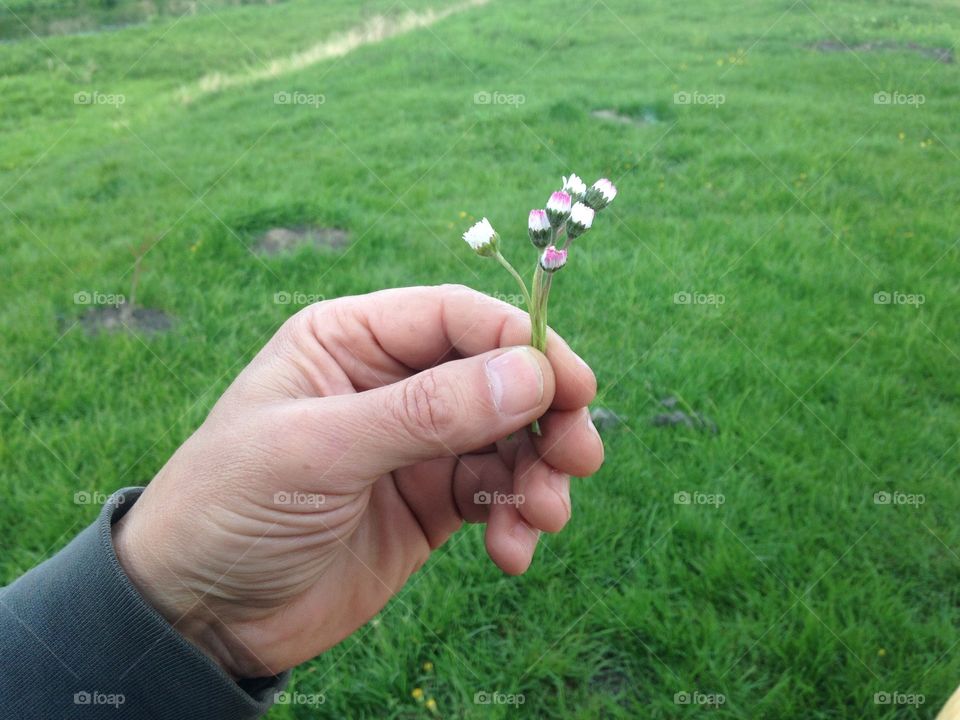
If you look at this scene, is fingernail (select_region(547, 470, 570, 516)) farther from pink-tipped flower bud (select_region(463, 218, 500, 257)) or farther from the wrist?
the wrist

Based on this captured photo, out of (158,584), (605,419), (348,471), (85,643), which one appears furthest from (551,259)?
(605,419)

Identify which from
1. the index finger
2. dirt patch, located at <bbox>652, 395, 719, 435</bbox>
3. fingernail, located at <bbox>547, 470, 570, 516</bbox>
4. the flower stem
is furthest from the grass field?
the flower stem

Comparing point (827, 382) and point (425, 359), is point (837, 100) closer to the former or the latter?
point (827, 382)

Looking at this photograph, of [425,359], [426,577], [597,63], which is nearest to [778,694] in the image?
[426,577]

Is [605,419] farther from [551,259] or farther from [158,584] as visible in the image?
[158,584]

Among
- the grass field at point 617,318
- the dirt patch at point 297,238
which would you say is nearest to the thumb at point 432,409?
the grass field at point 617,318

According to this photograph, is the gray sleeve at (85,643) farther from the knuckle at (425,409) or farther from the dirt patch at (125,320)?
the dirt patch at (125,320)

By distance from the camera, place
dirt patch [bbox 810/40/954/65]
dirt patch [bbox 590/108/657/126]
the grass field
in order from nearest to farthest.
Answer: the grass field, dirt patch [bbox 590/108/657/126], dirt patch [bbox 810/40/954/65]

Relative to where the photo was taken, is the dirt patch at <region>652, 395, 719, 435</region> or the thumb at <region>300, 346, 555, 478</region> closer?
the thumb at <region>300, 346, 555, 478</region>
